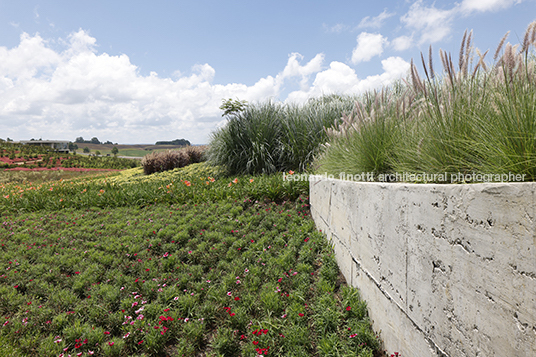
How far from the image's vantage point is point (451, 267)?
1.56m

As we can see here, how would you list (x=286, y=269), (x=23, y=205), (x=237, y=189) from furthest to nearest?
(x=23, y=205)
(x=237, y=189)
(x=286, y=269)

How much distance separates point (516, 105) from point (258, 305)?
2.80 metres

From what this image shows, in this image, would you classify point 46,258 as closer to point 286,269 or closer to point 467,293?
point 286,269

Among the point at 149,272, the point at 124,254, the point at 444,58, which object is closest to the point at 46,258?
the point at 124,254

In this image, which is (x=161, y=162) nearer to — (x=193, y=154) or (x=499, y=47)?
(x=193, y=154)

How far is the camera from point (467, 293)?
4.76 ft

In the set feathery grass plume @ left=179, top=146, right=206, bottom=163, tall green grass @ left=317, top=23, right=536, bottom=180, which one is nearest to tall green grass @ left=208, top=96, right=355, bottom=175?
tall green grass @ left=317, top=23, right=536, bottom=180

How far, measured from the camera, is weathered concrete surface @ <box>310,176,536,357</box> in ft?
3.89

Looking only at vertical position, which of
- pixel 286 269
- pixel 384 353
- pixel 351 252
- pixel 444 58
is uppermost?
pixel 444 58

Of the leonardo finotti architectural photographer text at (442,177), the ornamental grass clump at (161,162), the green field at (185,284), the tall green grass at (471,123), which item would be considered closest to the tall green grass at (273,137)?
the green field at (185,284)

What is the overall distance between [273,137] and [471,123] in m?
6.47

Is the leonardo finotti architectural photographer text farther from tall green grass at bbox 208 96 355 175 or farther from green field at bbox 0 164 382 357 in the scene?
tall green grass at bbox 208 96 355 175

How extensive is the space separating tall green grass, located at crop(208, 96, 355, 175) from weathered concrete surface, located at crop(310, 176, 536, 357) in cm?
508

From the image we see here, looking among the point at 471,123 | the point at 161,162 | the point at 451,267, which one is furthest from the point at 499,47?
the point at 161,162
